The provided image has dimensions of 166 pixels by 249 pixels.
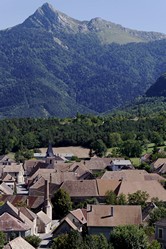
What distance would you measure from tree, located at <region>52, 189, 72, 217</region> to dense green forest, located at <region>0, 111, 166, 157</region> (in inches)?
2704

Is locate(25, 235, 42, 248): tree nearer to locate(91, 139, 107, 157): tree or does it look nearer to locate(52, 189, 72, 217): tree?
locate(52, 189, 72, 217): tree

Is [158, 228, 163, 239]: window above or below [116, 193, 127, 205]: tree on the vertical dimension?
above

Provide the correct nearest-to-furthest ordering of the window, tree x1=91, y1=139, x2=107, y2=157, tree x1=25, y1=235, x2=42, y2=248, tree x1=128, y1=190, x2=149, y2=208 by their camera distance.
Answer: the window < tree x1=25, y1=235, x2=42, y2=248 < tree x1=128, y1=190, x2=149, y2=208 < tree x1=91, y1=139, x2=107, y2=157

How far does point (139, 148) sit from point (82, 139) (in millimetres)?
24576

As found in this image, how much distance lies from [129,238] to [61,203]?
73.1 ft

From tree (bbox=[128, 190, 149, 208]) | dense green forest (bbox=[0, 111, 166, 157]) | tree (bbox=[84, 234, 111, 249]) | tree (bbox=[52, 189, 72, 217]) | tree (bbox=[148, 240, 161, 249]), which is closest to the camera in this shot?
tree (bbox=[84, 234, 111, 249])

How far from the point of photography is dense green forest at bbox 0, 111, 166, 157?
14612cm

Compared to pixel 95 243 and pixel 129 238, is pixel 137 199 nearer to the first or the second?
pixel 129 238

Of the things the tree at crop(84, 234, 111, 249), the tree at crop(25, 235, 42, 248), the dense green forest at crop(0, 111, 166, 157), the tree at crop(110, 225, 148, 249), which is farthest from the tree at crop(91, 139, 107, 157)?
the tree at crop(84, 234, 111, 249)

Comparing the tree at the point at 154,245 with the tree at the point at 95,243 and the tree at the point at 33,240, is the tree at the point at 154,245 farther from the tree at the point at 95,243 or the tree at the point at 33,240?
the tree at the point at 33,240

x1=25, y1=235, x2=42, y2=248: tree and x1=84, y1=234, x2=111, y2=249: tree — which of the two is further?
x1=25, y1=235, x2=42, y2=248: tree

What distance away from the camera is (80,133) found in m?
153

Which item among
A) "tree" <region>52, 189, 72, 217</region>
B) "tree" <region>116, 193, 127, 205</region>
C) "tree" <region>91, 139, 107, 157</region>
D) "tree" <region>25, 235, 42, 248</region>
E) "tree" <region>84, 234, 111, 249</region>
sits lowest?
"tree" <region>91, 139, 107, 157</region>

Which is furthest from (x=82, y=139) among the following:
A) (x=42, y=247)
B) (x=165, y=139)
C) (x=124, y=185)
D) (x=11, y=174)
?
(x=42, y=247)
